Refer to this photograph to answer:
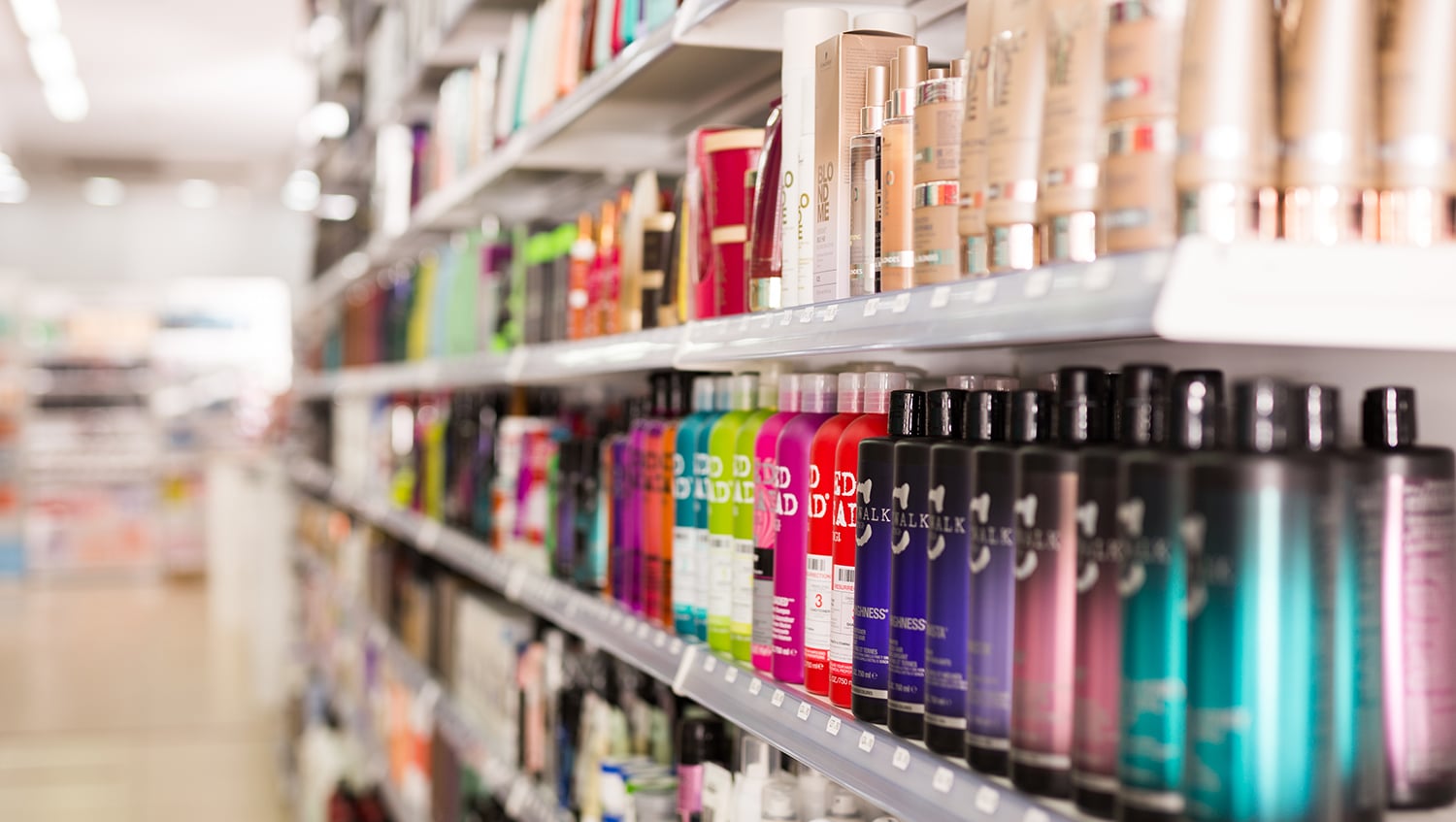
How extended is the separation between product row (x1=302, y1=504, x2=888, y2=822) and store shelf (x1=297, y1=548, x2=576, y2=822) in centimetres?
2

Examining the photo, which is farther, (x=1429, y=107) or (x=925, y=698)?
(x=925, y=698)

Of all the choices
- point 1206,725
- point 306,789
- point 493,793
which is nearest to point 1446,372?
point 1206,725

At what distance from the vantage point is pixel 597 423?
91.4 inches

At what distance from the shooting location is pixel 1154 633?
0.81 meters

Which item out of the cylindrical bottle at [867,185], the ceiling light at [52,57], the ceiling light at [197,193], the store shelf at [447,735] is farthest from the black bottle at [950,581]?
the ceiling light at [197,193]

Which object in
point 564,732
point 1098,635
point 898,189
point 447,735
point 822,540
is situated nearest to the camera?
point 1098,635

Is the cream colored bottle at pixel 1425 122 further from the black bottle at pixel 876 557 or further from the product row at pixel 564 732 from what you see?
the product row at pixel 564 732

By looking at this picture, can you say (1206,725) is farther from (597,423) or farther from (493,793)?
(493,793)

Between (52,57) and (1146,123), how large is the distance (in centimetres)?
878

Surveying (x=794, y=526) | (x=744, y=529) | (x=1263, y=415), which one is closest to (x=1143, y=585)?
(x=1263, y=415)

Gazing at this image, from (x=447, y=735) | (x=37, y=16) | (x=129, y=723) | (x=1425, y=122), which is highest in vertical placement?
(x=37, y=16)

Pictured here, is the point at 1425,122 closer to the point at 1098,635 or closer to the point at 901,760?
the point at 1098,635

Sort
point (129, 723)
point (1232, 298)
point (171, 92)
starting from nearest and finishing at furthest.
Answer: point (1232, 298) → point (129, 723) → point (171, 92)

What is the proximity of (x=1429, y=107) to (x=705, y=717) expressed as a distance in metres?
1.18
